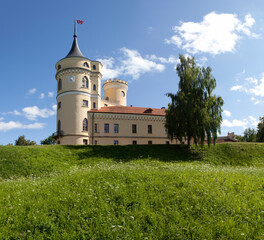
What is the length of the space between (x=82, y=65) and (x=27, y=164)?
25088 millimetres

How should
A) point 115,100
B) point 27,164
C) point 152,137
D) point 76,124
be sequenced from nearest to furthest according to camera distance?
1. point 27,164
2. point 76,124
3. point 152,137
4. point 115,100

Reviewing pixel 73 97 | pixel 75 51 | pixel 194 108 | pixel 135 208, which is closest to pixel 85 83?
pixel 73 97

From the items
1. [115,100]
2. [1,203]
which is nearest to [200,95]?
[1,203]

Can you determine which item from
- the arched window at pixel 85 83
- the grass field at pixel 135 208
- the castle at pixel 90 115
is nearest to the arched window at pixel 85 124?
the castle at pixel 90 115

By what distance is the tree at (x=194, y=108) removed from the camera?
2673 cm

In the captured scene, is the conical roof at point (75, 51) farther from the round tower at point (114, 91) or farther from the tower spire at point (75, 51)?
the round tower at point (114, 91)

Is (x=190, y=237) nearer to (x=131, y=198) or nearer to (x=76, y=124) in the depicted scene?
(x=131, y=198)

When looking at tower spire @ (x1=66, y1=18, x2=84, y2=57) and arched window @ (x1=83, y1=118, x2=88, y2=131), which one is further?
tower spire @ (x1=66, y1=18, x2=84, y2=57)

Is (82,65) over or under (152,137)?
over

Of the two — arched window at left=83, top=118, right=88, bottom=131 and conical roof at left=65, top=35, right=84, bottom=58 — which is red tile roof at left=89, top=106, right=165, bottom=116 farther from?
conical roof at left=65, top=35, right=84, bottom=58

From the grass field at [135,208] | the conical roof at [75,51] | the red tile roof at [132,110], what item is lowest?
the grass field at [135,208]

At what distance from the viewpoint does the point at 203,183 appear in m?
9.68

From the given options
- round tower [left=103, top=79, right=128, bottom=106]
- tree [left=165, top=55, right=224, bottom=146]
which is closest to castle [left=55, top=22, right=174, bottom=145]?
round tower [left=103, top=79, right=128, bottom=106]

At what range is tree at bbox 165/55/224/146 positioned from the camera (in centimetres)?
2673
